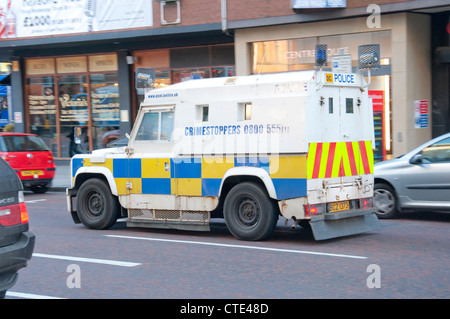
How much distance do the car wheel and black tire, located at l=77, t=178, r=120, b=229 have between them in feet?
15.4

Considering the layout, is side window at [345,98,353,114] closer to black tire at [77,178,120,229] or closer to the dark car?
black tire at [77,178,120,229]

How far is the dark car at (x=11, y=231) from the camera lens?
5.79 metres

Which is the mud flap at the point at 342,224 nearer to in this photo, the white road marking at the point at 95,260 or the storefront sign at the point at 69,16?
the white road marking at the point at 95,260

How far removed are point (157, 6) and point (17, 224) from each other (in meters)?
15.6

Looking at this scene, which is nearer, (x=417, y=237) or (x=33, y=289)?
(x=33, y=289)

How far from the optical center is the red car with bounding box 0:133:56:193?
17547mm

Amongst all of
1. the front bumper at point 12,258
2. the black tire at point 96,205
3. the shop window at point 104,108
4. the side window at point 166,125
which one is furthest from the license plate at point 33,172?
the front bumper at point 12,258

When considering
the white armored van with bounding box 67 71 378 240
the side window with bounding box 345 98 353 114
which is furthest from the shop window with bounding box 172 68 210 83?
the side window with bounding box 345 98 353 114

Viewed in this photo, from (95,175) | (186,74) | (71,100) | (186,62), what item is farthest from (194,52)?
(95,175)

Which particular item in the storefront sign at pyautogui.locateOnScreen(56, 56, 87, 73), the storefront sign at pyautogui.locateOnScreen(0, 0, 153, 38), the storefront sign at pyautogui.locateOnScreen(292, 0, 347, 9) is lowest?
the storefront sign at pyautogui.locateOnScreen(56, 56, 87, 73)

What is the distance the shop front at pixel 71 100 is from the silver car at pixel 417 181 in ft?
43.9
